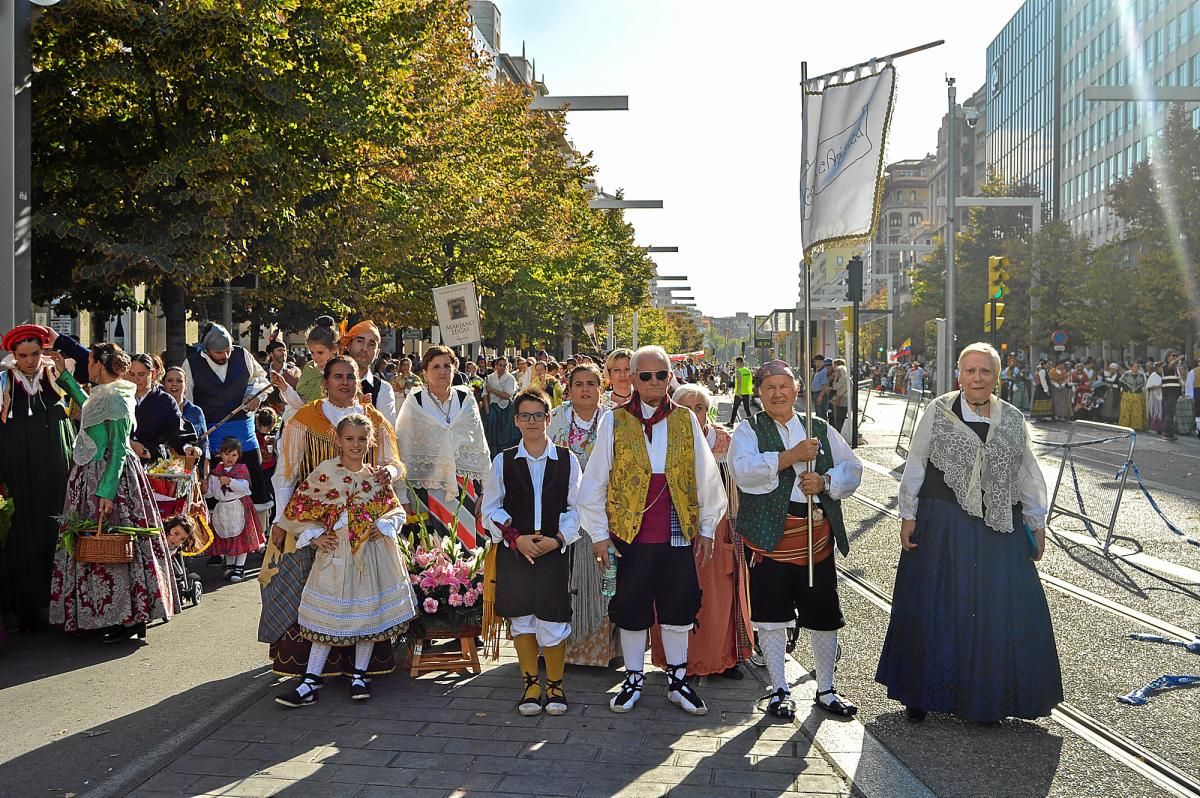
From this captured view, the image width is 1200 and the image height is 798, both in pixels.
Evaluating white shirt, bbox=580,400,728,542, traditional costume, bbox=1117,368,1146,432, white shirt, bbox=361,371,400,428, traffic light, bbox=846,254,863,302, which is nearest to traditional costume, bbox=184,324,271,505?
white shirt, bbox=361,371,400,428

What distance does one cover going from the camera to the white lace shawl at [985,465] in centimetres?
573

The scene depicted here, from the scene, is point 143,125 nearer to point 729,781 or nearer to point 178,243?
point 178,243

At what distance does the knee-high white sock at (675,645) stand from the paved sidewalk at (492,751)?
232 millimetres

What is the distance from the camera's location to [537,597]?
6.07m

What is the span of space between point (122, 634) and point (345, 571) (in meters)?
2.21

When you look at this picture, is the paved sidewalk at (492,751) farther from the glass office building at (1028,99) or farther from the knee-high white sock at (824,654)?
the glass office building at (1028,99)

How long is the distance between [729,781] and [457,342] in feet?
43.0

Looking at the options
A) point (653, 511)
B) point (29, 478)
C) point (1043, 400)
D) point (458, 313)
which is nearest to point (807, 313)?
point (653, 511)

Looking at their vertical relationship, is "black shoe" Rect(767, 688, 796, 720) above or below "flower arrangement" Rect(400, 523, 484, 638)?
below

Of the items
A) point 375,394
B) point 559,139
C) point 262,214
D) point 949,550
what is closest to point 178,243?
point 262,214

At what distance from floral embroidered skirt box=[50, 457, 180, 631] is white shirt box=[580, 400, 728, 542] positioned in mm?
3079

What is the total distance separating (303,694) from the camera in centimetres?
610

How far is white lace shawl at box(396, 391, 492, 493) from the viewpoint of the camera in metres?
8.37

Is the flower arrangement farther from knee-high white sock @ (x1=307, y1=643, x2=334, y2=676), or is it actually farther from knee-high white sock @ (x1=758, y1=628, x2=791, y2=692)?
knee-high white sock @ (x1=758, y1=628, x2=791, y2=692)
